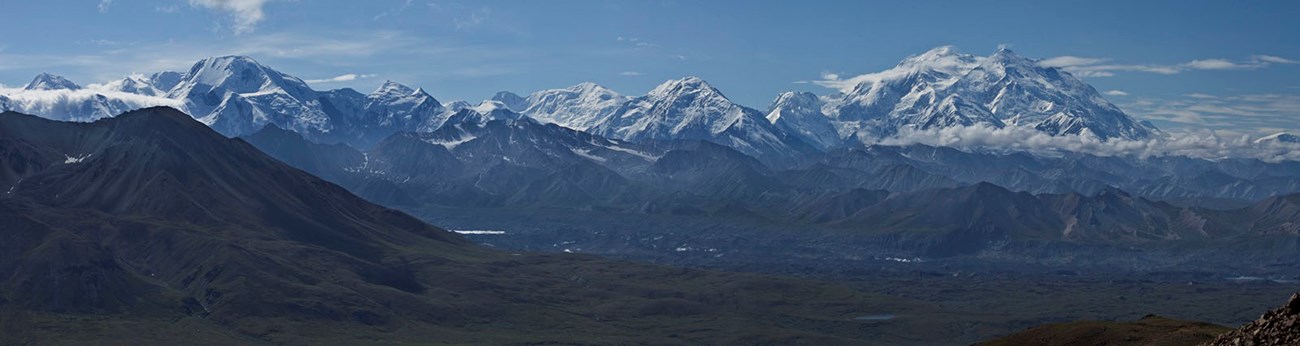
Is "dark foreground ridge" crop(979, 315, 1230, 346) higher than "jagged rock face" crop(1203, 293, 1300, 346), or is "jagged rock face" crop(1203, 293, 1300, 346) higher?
"jagged rock face" crop(1203, 293, 1300, 346)

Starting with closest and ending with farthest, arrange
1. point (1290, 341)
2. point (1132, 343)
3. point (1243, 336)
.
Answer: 1. point (1290, 341)
2. point (1243, 336)
3. point (1132, 343)

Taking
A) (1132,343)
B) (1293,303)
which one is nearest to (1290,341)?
(1293,303)

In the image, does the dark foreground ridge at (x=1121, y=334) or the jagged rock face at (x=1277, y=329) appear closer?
the jagged rock face at (x=1277, y=329)

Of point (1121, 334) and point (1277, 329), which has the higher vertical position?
point (1277, 329)

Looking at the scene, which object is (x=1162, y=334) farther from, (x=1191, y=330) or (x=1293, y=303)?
(x=1293, y=303)

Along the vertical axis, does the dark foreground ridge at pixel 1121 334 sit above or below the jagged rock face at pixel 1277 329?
below

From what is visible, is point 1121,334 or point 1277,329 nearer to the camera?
point 1277,329

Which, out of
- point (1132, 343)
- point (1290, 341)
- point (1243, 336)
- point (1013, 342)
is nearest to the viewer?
point (1290, 341)

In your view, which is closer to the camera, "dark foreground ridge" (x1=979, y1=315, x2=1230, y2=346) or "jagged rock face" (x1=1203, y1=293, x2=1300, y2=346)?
"jagged rock face" (x1=1203, y1=293, x2=1300, y2=346)
